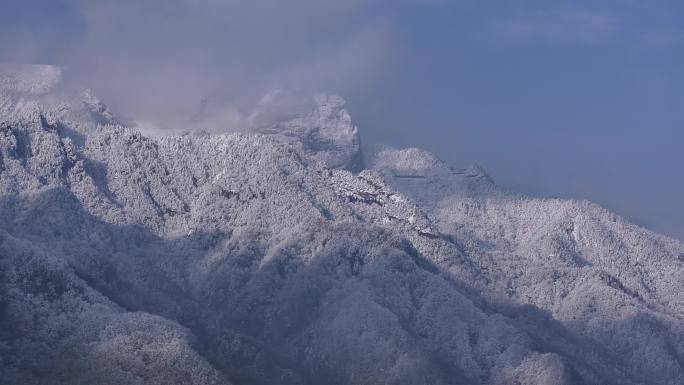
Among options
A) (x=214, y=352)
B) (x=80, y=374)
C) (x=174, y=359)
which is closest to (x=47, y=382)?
(x=80, y=374)

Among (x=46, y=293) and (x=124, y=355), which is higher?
(x=46, y=293)

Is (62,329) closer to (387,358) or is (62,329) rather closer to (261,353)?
(261,353)

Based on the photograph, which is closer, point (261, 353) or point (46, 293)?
point (46, 293)

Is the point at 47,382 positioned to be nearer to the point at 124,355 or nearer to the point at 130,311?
the point at 124,355

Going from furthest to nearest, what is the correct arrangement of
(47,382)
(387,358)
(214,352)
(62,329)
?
1. (387,358)
2. (214,352)
3. (62,329)
4. (47,382)

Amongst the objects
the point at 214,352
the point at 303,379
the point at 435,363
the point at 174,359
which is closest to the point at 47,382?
the point at 174,359

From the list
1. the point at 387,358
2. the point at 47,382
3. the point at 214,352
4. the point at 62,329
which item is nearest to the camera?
the point at 47,382

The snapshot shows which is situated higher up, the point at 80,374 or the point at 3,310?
the point at 3,310

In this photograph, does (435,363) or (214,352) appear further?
(435,363)

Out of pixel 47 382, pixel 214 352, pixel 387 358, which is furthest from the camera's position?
pixel 387 358
